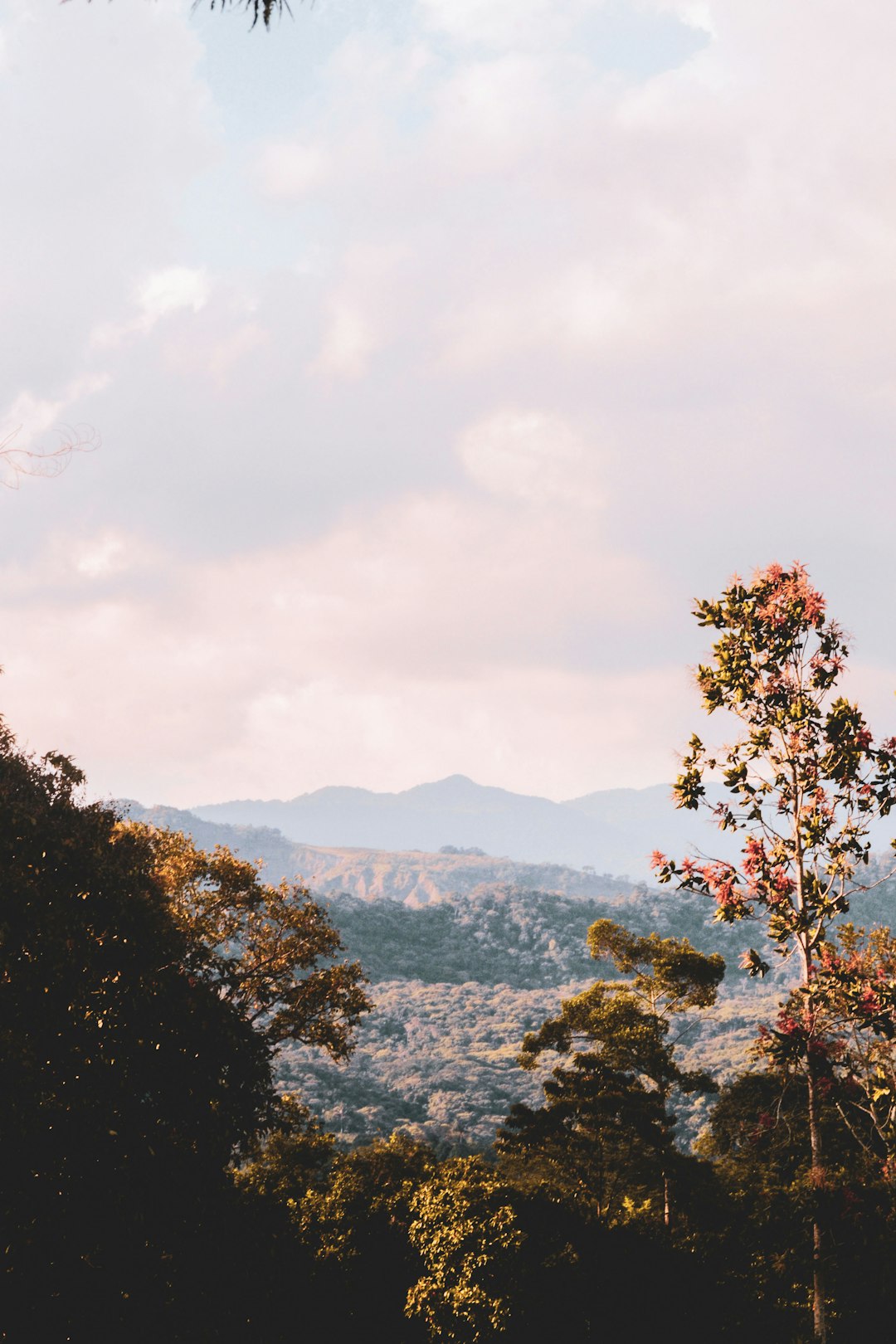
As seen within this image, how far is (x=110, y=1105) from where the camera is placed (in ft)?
49.0

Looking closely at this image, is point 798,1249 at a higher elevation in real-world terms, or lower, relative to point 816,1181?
lower

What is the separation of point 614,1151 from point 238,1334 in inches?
659

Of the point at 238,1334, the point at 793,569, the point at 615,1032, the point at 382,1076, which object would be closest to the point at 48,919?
the point at 238,1334

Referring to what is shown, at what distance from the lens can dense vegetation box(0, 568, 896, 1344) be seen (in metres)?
14.0

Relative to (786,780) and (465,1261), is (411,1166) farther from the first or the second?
(786,780)

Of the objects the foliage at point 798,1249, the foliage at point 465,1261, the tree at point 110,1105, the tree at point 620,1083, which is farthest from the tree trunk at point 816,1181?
the tree at point 620,1083

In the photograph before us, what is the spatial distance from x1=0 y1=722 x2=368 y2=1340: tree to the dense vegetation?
1.8 inches

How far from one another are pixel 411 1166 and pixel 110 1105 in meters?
21.0

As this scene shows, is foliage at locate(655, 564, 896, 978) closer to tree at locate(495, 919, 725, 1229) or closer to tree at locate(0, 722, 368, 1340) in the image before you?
tree at locate(0, 722, 368, 1340)

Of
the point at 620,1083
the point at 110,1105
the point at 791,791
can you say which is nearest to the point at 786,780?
the point at 791,791

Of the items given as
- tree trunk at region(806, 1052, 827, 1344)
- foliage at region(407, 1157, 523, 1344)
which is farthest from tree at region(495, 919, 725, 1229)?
tree trunk at region(806, 1052, 827, 1344)

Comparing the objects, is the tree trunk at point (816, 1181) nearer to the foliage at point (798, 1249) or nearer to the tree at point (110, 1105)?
the foliage at point (798, 1249)

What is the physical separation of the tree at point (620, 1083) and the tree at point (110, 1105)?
14.4 metres

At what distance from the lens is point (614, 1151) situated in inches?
1240
